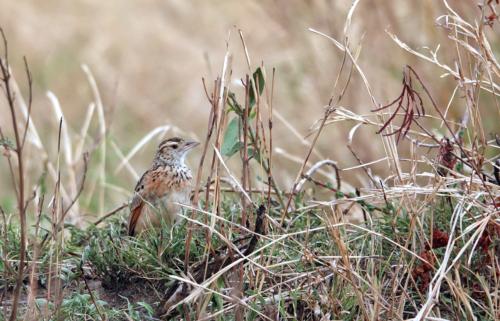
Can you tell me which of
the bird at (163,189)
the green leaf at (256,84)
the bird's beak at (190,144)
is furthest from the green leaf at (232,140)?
the bird's beak at (190,144)

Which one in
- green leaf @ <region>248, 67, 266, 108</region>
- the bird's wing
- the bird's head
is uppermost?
green leaf @ <region>248, 67, 266, 108</region>

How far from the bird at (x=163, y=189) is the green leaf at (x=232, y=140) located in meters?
0.46

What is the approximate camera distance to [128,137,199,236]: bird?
5.19 meters

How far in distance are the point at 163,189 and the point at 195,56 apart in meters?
7.93

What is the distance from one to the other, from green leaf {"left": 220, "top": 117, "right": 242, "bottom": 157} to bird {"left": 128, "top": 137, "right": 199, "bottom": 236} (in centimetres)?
46

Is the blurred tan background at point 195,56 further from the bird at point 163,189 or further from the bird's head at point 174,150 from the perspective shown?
the bird at point 163,189

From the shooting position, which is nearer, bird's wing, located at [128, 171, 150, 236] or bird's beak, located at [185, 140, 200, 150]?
bird's wing, located at [128, 171, 150, 236]

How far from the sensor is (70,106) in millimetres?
13062

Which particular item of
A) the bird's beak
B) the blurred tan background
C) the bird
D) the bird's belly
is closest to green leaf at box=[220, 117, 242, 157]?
the bird

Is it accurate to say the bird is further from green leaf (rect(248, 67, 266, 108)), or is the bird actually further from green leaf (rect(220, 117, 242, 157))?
green leaf (rect(248, 67, 266, 108))

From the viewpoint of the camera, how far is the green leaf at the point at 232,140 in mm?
4762

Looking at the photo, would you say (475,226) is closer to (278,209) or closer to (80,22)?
(278,209)

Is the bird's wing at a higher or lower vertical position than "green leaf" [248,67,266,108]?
lower

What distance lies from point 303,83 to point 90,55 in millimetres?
4460
